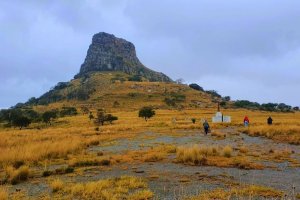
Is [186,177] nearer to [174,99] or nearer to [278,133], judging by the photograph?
[278,133]

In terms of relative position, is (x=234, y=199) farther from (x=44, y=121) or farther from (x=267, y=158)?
(x=44, y=121)

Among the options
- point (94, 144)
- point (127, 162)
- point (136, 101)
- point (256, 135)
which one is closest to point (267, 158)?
point (127, 162)

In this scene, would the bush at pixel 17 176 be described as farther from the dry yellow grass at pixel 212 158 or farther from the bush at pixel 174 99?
the bush at pixel 174 99

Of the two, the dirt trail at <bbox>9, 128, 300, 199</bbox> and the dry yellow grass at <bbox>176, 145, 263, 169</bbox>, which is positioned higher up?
the dry yellow grass at <bbox>176, 145, 263, 169</bbox>

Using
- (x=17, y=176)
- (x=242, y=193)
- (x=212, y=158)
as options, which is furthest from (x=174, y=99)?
(x=242, y=193)

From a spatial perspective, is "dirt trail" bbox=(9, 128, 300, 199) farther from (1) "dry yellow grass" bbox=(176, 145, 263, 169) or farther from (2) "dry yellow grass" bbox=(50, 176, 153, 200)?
(1) "dry yellow grass" bbox=(176, 145, 263, 169)

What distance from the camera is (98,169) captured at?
64.2 ft

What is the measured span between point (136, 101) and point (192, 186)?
170570 millimetres

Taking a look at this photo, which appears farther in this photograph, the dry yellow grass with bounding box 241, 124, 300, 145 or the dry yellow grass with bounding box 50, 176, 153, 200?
the dry yellow grass with bounding box 241, 124, 300, 145

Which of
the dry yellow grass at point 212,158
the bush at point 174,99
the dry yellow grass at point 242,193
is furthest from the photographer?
the bush at point 174,99

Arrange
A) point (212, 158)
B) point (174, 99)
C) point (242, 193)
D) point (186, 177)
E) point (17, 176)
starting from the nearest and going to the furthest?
point (242, 193) → point (186, 177) → point (17, 176) → point (212, 158) → point (174, 99)

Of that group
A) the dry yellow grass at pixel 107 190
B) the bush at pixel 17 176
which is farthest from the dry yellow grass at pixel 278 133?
the bush at pixel 17 176

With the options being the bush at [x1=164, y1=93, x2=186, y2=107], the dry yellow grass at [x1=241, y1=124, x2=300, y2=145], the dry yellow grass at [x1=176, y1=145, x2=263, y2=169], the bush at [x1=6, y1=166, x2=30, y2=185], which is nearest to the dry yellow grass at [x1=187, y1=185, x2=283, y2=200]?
the dry yellow grass at [x1=176, y1=145, x2=263, y2=169]

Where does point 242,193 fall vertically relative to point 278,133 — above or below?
below
